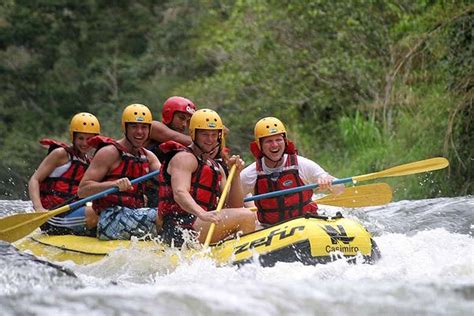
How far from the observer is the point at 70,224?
836 centimetres

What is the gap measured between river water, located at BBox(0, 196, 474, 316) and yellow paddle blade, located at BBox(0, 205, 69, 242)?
0.45 metres

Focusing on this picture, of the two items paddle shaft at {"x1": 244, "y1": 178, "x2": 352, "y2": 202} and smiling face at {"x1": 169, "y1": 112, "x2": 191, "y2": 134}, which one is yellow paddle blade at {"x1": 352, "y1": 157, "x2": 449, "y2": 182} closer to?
paddle shaft at {"x1": 244, "y1": 178, "x2": 352, "y2": 202}

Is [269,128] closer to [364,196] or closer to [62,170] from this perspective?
[364,196]

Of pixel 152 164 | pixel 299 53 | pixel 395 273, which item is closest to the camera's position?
pixel 395 273

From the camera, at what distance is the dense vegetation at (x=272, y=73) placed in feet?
40.5

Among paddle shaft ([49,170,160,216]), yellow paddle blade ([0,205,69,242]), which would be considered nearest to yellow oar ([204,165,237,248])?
paddle shaft ([49,170,160,216])

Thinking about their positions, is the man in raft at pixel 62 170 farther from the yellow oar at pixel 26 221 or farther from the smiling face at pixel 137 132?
the smiling face at pixel 137 132

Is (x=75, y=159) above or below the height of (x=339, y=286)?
above

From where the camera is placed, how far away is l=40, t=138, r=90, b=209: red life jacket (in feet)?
28.6

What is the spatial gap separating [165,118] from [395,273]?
9.54 feet

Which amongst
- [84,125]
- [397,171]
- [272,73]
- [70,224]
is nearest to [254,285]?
[397,171]

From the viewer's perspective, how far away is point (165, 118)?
8.58 metres

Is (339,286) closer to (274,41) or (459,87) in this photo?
(459,87)

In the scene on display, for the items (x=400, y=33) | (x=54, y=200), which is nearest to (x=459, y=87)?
(x=400, y=33)
